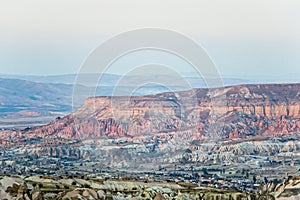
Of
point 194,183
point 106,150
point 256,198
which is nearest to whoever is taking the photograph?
point 256,198

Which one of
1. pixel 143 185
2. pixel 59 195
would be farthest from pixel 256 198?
pixel 59 195

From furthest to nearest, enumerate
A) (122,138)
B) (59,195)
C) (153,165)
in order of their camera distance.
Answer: (122,138)
(153,165)
(59,195)

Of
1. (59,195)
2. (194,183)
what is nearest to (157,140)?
(194,183)

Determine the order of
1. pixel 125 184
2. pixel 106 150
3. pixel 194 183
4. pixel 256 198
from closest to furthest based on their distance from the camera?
pixel 256 198, pixel 125 184, pixel 194 183, pixel 106 150

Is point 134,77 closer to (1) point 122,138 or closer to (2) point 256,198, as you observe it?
(1) point 122,138

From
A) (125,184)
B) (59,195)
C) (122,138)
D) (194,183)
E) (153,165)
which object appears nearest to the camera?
(59,195)

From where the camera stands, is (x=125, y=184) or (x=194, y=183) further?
(x=194, y=183)

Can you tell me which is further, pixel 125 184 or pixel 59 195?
pixel 125 184

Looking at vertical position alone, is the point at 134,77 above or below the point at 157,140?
A: above

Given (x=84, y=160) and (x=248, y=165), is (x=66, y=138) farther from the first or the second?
(x=248, y=165)
